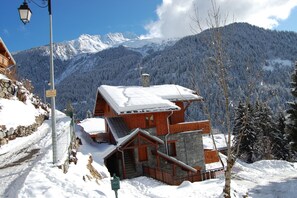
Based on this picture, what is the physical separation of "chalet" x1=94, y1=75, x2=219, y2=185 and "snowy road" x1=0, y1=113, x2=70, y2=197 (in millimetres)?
6691

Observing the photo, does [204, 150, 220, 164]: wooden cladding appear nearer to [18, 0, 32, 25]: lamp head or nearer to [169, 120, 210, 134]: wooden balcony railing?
[169, 120, 210, 134]: wooden balcony railing

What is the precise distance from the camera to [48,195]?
428 inches

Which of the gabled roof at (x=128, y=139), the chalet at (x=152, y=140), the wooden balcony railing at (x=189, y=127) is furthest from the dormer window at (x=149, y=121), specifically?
the gabled roof at (x=128, y=139)

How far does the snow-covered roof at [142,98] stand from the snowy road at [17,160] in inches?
303

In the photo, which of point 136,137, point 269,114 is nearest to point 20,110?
point 136,137

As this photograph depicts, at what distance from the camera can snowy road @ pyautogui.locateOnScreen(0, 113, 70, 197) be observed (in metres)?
11.8

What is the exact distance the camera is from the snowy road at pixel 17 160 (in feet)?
38.8

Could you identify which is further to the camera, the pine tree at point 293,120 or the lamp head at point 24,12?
the pine tree at point 293,120

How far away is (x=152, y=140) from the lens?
89.8ft

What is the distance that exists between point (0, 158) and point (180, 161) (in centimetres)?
1638

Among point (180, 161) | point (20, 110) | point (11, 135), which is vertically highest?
point (20, 110)

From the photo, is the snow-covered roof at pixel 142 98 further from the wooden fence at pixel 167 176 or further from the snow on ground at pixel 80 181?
the wooden fence at pixel 167 176

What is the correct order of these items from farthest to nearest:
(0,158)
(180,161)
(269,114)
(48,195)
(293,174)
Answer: (269,114)
(293,174)
(180,161)
(0,158)
(48,195)

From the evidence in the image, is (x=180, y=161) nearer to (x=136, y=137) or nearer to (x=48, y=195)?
(x=136, y=137)
